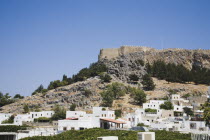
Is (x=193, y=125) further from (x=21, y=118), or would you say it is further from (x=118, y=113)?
(x=21, y=118)

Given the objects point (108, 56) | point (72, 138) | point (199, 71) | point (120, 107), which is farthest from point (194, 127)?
point (108, 56)

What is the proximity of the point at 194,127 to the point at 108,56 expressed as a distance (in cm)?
4966

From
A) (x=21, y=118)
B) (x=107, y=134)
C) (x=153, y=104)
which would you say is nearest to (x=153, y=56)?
(x=153, y=104)

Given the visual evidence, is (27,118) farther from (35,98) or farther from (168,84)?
(168,84)

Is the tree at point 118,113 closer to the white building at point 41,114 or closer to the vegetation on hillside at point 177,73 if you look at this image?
the white building at point 41,114

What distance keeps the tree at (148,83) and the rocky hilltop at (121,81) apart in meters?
1.19

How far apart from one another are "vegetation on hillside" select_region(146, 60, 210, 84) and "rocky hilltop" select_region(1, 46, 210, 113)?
1410 millimetres

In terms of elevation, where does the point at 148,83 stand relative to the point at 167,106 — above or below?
above

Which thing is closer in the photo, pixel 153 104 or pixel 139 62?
pixel 153 104

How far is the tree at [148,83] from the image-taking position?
72.1m

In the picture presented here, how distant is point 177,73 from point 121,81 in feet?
41.3

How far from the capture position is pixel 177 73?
254ft

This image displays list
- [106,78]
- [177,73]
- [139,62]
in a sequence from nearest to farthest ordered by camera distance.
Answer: [106,78]
[177,73]
[139,62]

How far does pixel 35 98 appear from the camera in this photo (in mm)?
75625
